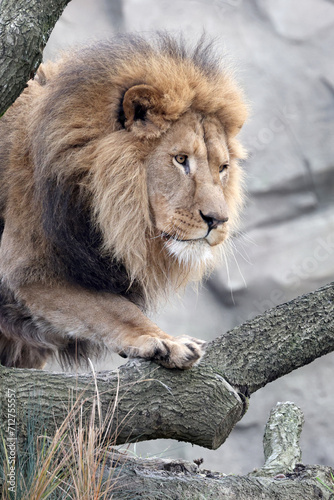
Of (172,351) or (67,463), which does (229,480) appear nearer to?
(172,351)

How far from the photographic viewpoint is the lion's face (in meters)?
2.62

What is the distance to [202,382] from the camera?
2.55 m

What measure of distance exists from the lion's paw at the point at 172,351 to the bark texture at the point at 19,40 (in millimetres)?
1050

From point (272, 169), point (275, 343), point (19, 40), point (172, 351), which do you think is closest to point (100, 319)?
point (172, 351)

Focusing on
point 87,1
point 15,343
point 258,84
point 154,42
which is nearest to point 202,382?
point 15,343

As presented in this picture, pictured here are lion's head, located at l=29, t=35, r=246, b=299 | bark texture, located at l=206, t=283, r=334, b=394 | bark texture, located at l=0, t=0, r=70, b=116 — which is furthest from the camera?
bark texture, located at l=206, t=283, r=334, b=394

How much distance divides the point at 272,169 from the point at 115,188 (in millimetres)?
4682

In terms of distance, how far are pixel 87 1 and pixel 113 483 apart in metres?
6.21

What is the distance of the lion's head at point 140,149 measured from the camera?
8.84 feet

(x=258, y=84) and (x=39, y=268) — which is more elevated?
(x=258, y=84)

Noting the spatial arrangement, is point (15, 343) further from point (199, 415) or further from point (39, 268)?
point (199, 415)

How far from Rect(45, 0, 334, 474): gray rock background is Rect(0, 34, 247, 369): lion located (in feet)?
13.0

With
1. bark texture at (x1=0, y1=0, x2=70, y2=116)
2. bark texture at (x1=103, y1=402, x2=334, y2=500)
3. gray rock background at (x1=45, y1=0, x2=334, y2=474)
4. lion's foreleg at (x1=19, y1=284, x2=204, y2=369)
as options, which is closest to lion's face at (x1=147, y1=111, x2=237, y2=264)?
lion's foreleg at (x1=19, y1=284, x2=204, y2=369)

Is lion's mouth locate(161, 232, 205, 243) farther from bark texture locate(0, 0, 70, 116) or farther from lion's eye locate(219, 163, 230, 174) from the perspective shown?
bark texture locate(0, 0, 70, 116)
